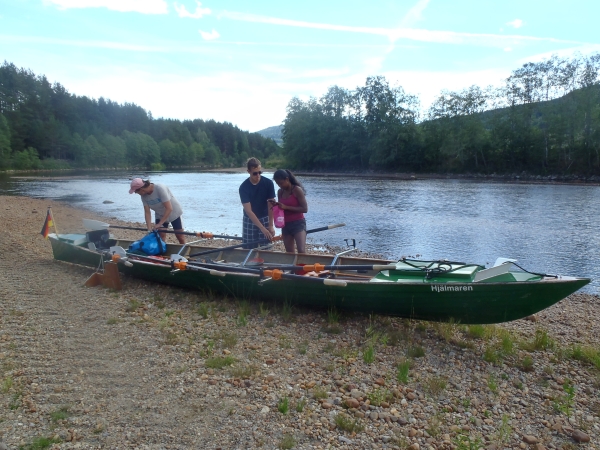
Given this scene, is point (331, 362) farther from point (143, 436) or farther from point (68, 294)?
point (68, 294)

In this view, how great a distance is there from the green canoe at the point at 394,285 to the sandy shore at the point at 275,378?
29 centimetres

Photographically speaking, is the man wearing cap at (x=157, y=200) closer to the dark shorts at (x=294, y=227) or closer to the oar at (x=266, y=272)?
the oar at (x=266, y=272)

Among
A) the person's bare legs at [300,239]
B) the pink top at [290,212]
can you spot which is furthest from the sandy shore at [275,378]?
the pink top at [290,212]

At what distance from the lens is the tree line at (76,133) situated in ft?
262

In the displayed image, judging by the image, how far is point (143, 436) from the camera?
3596mm

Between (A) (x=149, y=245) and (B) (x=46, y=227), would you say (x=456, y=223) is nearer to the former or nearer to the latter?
(A) (x=149, y=245)

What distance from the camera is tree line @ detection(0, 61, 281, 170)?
79.8m

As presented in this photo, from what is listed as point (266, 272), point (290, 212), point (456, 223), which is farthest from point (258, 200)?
point (456, 223)

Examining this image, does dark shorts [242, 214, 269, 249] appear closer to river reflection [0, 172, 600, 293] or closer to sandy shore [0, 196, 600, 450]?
sandy shore [0, 196, 600, 450]

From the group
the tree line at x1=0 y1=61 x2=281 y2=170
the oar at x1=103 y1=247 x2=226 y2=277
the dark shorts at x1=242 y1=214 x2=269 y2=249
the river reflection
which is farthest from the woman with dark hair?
the tree line at x1=0 y1=61 x2=281 y2=170

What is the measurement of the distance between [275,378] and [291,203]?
3.01 meters

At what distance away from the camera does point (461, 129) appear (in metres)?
59.0

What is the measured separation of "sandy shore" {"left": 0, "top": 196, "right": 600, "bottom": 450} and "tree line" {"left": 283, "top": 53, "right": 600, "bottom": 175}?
49131mm

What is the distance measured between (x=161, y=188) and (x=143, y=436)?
209 inches
